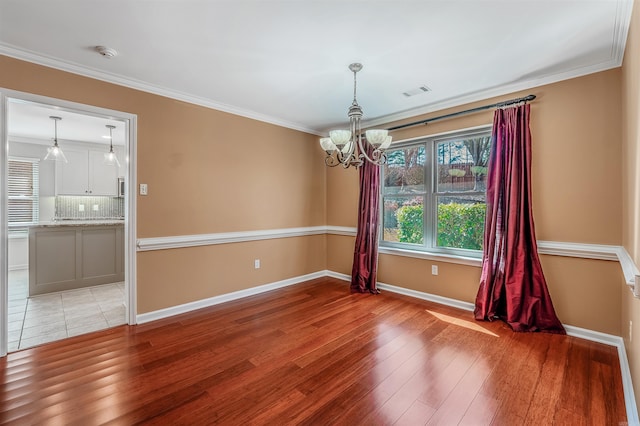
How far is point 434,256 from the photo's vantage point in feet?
12.3

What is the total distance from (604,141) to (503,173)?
0.82m

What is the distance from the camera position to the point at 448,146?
375 cm

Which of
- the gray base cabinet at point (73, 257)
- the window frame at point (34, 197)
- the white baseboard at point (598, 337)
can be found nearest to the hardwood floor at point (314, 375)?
the white baseboard at point (598, 337)

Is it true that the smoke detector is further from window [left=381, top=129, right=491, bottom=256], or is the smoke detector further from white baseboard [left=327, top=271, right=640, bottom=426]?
white baseboard [left=327, top=271, right=640, bottom=426]

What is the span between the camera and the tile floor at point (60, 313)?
2.85 meters

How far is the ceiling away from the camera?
1936 millimetres

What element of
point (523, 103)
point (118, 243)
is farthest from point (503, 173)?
point (118, 243)

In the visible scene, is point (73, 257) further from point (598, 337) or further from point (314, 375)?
point (598, 337)

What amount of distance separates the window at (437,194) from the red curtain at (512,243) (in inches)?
11.5

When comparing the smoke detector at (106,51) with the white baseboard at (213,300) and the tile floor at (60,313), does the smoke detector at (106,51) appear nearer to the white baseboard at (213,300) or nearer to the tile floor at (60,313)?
the white baseboard at (213,300)

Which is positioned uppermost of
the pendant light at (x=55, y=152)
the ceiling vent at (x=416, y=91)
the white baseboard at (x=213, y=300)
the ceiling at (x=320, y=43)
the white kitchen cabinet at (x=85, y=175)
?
the ceiling vent at (x=416, y=91)

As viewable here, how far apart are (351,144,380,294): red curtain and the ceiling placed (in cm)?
130

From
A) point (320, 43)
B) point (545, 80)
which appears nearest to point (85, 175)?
point (320, 43)

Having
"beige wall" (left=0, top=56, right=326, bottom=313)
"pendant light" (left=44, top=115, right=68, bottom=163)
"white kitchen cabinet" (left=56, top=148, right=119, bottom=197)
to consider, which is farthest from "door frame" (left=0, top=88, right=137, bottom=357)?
"white kitchen cabinet" (left=56, top=148, right=119, bottom=197)
